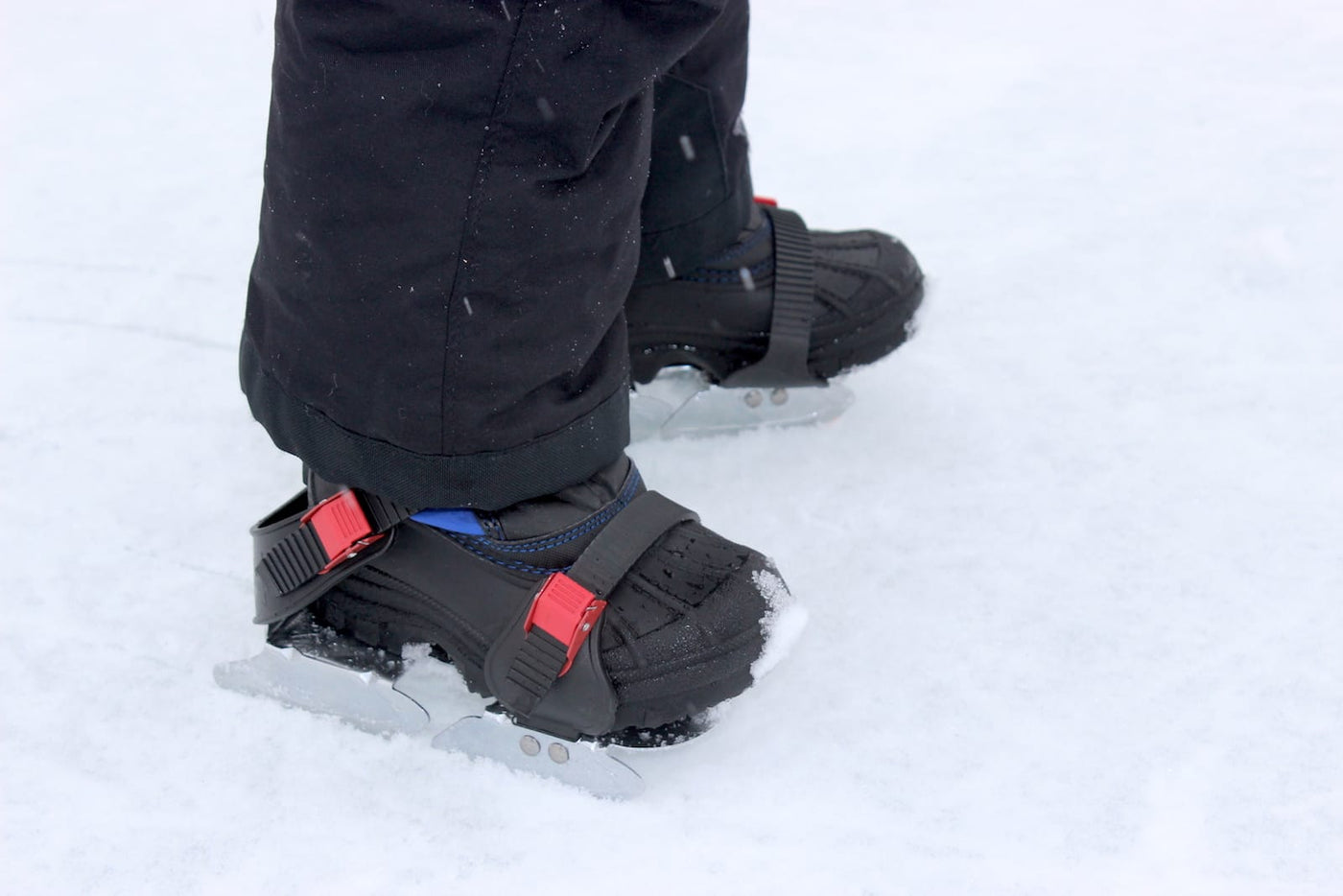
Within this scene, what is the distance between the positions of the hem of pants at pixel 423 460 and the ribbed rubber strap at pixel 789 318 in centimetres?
44

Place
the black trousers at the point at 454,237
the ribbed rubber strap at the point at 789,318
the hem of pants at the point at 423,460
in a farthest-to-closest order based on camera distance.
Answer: the ribbed rubber strap at the point at 789,318 → the hem of pants at the point at 423,460 → the black trousers at the point at 454,237

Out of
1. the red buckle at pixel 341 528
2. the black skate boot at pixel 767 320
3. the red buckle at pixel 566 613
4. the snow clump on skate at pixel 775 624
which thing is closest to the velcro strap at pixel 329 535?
the red buckle at pixel 341 528

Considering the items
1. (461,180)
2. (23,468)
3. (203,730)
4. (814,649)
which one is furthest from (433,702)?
(23,468)

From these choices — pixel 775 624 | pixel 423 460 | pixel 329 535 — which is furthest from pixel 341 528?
pixel 775 624

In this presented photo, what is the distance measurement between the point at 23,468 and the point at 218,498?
24 centimetres

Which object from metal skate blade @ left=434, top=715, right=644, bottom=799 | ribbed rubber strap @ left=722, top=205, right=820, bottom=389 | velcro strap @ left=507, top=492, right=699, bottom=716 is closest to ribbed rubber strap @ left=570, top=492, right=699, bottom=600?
velcro strap @ left=507, top=492, right=699, bottom=716

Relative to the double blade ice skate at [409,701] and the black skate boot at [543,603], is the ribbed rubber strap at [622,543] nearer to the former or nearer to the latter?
the black skate boot at [543,603]

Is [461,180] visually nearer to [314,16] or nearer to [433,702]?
[314,16]

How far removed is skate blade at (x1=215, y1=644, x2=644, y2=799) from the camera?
100 centimetres

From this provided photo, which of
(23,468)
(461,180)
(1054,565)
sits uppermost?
(461,180)

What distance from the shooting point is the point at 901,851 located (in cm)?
95

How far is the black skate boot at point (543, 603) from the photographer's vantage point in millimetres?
977

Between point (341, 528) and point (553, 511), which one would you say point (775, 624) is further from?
point (341, 528)

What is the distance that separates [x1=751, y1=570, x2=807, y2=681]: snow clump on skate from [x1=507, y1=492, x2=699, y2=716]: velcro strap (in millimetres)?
109
